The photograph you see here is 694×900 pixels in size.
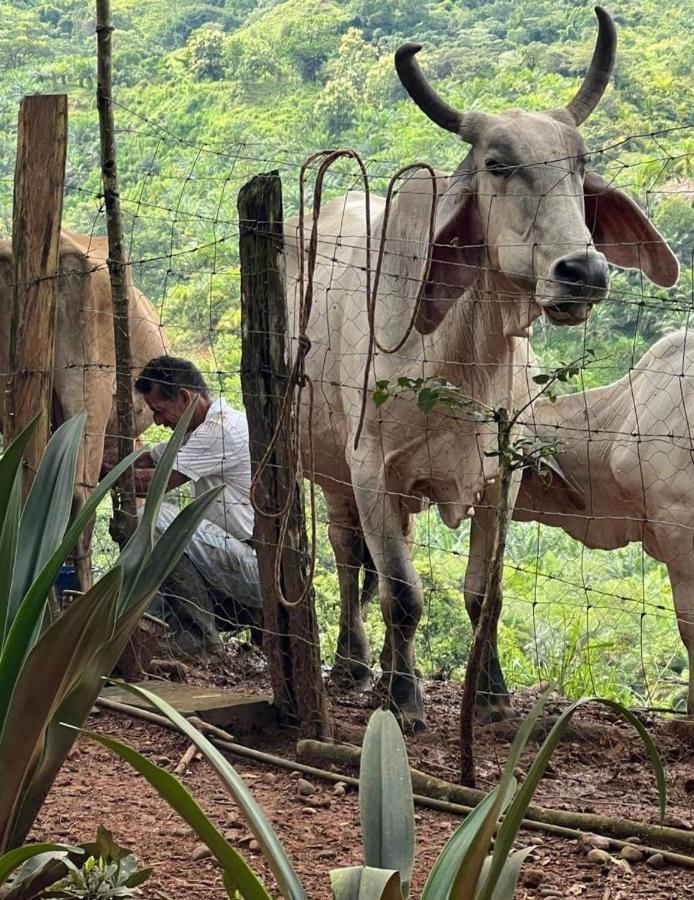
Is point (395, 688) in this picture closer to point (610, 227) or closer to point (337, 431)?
point (337, 431)

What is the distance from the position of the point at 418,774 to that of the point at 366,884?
190 centimetres

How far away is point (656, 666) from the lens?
11570mm

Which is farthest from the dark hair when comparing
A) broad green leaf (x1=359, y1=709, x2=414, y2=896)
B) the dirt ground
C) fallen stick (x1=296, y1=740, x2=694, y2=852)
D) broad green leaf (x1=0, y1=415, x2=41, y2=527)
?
broad green leaf (x1=359, y1=709, x2=414, y2=896)

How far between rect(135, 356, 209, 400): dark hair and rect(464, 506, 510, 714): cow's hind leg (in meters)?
1.36

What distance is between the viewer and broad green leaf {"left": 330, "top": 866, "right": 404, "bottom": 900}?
6.72ft

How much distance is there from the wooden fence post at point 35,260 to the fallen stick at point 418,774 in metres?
0.80

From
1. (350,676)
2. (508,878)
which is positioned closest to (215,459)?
(350,676)

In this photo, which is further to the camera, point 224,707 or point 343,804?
point 224,707

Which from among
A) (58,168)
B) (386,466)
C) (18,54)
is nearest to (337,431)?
(386,466)

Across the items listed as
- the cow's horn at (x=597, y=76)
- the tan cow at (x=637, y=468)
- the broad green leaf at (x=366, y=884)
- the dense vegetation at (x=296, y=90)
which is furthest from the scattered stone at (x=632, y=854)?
the dense vegetation at (x=296, y=90)

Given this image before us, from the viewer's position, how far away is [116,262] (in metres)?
4.97

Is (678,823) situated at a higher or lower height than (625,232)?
lower

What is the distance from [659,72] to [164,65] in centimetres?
992

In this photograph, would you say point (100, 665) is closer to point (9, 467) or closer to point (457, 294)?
point (9, 467)
